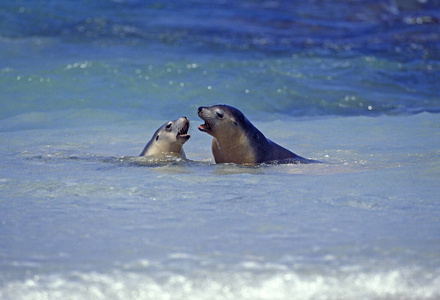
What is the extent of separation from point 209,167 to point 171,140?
666mm

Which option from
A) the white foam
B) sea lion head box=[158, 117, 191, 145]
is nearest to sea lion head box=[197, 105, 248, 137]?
sea lion head box=[158, 117, 191, 145]

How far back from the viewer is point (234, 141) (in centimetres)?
678

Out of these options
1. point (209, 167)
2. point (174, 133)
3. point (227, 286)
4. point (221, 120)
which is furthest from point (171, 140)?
point (227, 286)

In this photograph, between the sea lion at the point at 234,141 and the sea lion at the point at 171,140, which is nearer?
the sea lion at the point at 234,141

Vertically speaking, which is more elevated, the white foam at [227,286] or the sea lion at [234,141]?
the sea lion at [234,141]

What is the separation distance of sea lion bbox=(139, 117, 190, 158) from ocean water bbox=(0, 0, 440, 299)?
0.87 ft

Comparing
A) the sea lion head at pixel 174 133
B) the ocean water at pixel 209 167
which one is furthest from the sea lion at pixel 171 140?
the ocean water at pixel 209 167

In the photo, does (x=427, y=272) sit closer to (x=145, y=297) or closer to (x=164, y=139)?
(x=145, y=297)

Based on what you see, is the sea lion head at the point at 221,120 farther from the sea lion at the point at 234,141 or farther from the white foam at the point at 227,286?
the white foam at the point at 227,286

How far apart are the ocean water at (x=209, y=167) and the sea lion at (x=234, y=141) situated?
28 cm

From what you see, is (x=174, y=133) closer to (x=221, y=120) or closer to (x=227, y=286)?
(x=221, y=120)

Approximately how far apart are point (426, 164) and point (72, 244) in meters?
3.24

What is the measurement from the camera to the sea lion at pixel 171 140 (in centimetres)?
692

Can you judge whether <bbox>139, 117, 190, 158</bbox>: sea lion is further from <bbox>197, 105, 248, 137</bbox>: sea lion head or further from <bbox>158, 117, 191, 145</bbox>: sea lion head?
<bbox>197, 105, 248, 137</bbox>: sea lion head
